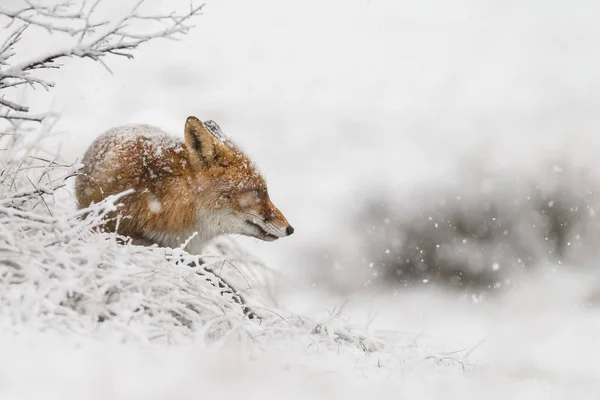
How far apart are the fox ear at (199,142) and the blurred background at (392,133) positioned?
5.54 meters

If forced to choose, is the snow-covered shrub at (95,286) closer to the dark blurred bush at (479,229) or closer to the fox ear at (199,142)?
the fox ear at (199,142)

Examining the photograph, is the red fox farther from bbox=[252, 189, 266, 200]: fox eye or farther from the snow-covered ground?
the snow-covered ground

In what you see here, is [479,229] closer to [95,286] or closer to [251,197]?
[251,197]

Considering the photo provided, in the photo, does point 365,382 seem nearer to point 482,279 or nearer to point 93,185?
point 93,185

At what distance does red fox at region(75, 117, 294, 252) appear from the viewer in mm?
4328

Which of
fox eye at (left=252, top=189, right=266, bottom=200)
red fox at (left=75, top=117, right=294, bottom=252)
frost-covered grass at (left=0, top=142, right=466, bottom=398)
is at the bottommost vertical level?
frost-covered grass at (left=0, top=142, right=466, bottom=398)

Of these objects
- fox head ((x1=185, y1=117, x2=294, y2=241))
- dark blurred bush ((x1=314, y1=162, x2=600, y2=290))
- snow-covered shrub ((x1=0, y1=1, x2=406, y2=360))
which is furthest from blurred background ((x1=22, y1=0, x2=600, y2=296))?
snow-covered shrub ((x1=0, y1=1, x2=406, y2=360))

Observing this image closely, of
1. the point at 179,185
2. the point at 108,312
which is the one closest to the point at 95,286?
the point at 108,312

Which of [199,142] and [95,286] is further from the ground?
[199,142]

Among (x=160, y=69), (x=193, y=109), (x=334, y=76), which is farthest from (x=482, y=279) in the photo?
(x=160, y=69)

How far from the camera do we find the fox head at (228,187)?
181 inches

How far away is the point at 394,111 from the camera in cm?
1350

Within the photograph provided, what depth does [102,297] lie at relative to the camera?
2678mm

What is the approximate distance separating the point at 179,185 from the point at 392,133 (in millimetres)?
9049
